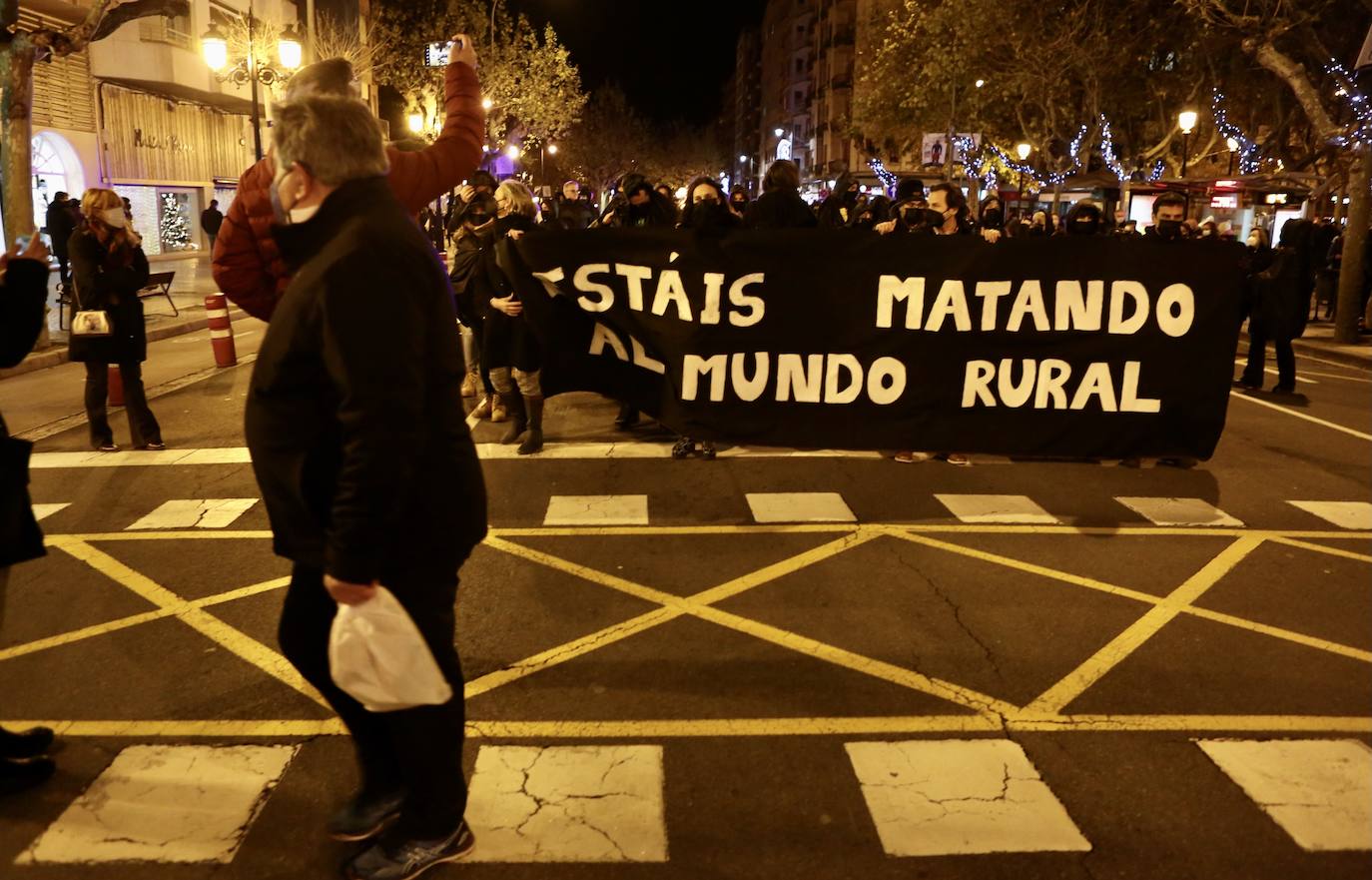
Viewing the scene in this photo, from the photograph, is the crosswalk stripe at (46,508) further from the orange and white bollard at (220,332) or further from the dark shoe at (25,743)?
the orange and white bollard at (220,332)

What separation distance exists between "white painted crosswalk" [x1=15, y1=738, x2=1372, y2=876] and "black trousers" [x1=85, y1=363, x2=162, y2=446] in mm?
5224

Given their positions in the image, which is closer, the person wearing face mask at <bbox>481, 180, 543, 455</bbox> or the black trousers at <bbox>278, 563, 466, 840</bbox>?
the black trousers at <bbox>278, 563, 466, 840</bbox>

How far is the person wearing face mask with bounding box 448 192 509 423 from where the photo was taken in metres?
8.09

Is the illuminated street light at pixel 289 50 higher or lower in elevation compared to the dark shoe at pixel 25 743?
higher

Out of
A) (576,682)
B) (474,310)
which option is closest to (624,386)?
(474,310)

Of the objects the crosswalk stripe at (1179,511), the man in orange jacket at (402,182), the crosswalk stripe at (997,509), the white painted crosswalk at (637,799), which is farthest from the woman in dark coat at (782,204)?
the white painted crosswalk at (637,799)

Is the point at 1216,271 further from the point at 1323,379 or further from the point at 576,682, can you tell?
the point at 1323,379

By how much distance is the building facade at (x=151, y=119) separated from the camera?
25.2 metres

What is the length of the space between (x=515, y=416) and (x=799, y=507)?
9.18ft

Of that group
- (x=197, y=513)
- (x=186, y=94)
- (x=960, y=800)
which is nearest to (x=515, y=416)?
(x=197, y=513)

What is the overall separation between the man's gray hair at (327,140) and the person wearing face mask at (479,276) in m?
5.38

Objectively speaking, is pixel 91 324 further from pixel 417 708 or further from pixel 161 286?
pixel 161 286

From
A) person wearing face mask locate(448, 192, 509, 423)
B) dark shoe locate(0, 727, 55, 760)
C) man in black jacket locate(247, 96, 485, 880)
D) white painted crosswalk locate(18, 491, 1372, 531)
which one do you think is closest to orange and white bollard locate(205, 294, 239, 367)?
person wearing face mask locate(448, 192, 509, 423)

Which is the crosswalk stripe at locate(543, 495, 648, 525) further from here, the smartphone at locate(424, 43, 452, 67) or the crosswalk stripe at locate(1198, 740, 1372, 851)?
the smartphone at locate(424, 43, 452, 67)
